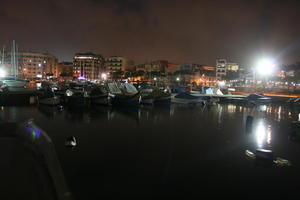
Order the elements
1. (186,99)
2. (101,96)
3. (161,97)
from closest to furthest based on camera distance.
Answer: (101,96)
(161,97)
(186,99)

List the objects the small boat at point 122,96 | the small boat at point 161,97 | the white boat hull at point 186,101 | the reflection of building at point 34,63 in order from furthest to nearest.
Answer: the reflection of building at point 34,63
the white boat hull at point 186,101
the small boat at point 161,97
the small boat at point 122,96

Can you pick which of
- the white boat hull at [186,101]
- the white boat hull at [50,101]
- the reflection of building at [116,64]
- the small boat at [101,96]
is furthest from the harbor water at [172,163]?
the reflection of building at [116,64]

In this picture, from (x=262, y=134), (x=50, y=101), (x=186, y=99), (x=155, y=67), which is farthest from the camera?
(x=155, y=67)

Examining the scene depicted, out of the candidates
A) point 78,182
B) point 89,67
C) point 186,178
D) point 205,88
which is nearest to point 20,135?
point 78,182

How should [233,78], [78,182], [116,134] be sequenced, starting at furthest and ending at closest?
1. [233,78]
2. [116,134]
3. [78,182]

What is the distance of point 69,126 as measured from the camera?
41.2 feet

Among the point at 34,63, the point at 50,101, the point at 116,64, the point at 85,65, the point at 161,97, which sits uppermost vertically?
the point at 85,65

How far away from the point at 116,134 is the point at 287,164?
7645 mm

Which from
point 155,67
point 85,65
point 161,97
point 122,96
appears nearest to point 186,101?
point 161,97

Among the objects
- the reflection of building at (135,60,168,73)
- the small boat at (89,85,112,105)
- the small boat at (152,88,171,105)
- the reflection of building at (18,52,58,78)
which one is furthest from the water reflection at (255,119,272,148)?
the reflection of building at (18,52,58,78)

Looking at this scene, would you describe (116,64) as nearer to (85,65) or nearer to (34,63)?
(85,65)

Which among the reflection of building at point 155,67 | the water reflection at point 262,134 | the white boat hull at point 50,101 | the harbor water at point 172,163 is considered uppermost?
the reflection of building at point 155,67

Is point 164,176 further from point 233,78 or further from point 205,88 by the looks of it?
point 233,78

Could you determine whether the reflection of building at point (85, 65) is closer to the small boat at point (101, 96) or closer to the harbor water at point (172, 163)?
the small boat at point (101, 96)
